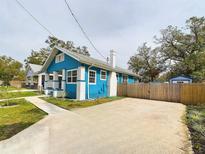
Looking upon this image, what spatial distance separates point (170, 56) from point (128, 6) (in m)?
21.0

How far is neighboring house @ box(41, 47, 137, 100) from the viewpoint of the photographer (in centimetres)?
Answer: 1326

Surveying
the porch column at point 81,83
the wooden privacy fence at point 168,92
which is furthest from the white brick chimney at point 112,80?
the porch column at point 81,83

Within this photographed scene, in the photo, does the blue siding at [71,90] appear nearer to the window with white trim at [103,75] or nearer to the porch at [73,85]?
the porch at [73,85]

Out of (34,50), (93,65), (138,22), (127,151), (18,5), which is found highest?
(34,50)

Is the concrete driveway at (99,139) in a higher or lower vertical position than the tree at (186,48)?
lower

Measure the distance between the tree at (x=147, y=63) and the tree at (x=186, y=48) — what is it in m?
1.90

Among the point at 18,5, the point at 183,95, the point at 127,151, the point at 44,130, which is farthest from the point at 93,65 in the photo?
the point at 127,151

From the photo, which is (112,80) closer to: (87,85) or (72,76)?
(87,85)

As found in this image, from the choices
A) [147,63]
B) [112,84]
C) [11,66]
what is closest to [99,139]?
[112,84]

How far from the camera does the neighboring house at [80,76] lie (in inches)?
522

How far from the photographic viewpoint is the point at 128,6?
9984mm

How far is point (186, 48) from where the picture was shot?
26.3 meters

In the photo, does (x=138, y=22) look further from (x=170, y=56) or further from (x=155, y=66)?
(x=155, y=66)

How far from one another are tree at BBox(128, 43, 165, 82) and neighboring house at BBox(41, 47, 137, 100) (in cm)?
1485
